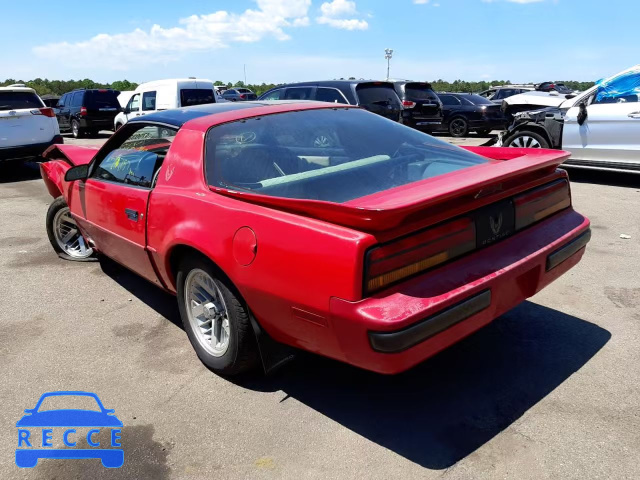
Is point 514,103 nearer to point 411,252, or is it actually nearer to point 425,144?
point 425,144

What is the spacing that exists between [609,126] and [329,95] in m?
4.86

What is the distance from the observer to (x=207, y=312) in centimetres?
310

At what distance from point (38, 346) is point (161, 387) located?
3.76 ft

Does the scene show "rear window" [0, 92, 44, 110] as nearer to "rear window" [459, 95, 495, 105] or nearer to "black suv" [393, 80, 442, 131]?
"black suv" [393, 80, 442, 131]

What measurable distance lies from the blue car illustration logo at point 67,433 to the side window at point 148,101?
12436mm

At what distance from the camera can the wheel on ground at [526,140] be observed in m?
8.69

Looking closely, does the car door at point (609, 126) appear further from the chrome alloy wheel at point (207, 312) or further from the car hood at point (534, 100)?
the chrome alloy wheel at point (207, 312)

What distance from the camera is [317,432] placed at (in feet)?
8.55

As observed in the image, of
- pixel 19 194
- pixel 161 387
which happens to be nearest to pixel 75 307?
pixel 161 387

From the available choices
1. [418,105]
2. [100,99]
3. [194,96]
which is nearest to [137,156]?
[194,96]

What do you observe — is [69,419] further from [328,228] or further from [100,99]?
[100,99]

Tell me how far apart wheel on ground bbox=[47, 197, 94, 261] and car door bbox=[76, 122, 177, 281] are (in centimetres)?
93

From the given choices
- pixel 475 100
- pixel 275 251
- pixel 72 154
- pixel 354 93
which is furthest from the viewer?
pixel 475 100

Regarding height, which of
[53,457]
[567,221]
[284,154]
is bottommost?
[53,457]
